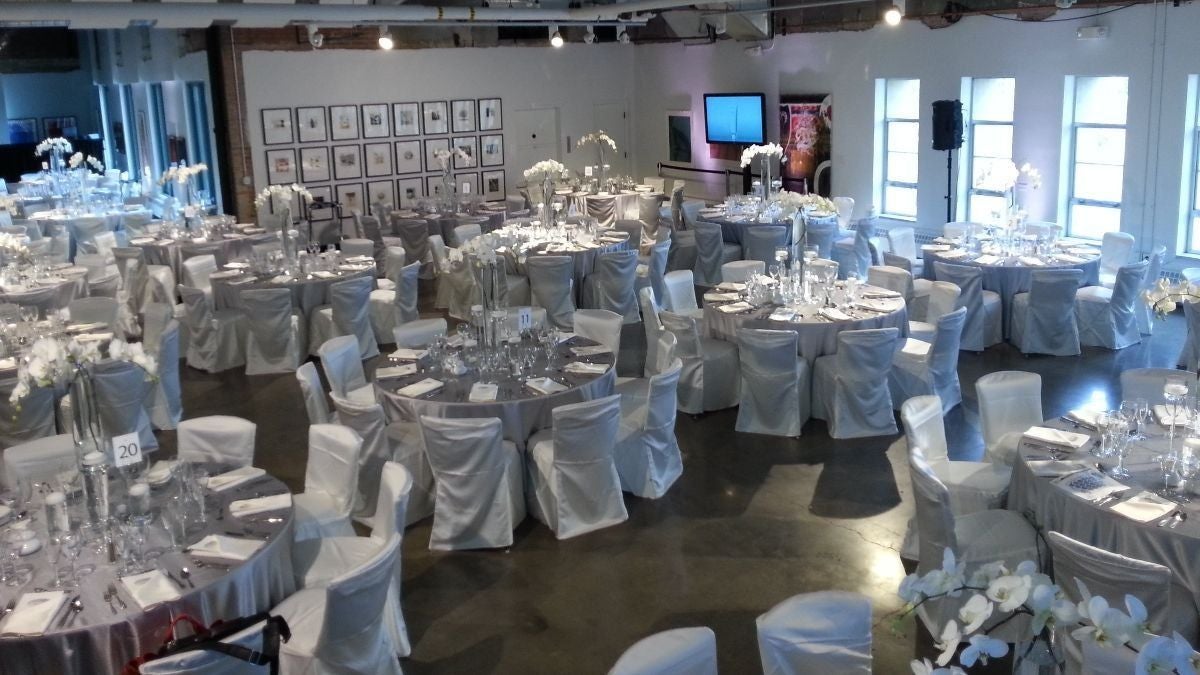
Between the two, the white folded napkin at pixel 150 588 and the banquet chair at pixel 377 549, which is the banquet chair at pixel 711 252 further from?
the white folded napkin at pixel 150 588

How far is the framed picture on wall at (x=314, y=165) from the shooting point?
16.3 meters

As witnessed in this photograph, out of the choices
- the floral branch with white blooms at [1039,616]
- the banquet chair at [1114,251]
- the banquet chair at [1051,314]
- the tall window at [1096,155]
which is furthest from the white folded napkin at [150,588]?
the tall window at [1096,155]

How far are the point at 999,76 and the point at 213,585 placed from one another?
38.0ft

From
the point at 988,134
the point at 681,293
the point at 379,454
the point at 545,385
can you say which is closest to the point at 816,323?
the point at 681,293

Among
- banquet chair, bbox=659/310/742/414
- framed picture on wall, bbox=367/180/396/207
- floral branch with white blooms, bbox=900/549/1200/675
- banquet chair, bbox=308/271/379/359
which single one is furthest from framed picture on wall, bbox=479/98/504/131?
floral branch with white blooms, bbox=900/549/1200/675

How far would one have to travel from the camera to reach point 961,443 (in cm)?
767

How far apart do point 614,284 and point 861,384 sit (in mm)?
3929

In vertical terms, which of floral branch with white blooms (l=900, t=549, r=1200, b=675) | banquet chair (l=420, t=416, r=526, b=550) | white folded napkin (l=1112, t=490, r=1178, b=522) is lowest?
banquet chair (l=420, t=416, r=526, b=550)

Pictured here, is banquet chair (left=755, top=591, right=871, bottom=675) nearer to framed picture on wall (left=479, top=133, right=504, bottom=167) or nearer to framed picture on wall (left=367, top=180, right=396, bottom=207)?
framed picture on wall (left=367, top=180, right=396, bottom=207)

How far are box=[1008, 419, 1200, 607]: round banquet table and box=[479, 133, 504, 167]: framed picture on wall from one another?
1343 cm

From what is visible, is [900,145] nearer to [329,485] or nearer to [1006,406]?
[1006,406]

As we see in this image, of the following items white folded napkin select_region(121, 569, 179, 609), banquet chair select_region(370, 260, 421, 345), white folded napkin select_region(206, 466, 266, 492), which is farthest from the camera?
banquet chair select_region(370, 260, 421, 345)

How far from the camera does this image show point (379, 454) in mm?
6539

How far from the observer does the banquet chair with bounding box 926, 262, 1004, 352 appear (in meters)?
9.89
